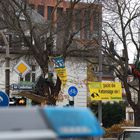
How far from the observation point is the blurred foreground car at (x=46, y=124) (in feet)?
8.90

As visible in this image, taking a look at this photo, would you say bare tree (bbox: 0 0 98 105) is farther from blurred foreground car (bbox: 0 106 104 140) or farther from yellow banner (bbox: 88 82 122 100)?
blurred foreground car (bbox: 0 106 104 140)

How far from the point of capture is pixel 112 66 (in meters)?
34.3

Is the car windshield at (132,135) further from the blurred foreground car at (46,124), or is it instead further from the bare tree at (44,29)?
the blurred foreground car at (46,124)

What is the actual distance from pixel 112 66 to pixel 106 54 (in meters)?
0.92

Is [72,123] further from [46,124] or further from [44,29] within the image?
[44,29]

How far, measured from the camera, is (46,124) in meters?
2.83

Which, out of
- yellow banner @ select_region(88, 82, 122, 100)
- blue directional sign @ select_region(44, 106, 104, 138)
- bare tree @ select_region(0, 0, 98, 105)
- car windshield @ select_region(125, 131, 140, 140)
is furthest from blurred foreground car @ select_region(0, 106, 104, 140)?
bare tree @ select_region(0, 0, 98, 105)

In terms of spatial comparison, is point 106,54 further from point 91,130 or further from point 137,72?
point 91,130

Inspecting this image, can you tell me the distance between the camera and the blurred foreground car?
8.90 feet

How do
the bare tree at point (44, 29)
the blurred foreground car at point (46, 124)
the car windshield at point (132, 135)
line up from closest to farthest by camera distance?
the blurred foreground car at point (46, 124) → the car windshield at point (132, 135) → the bare tree at point (44, 29)

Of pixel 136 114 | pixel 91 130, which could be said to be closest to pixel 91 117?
pixel 91 130

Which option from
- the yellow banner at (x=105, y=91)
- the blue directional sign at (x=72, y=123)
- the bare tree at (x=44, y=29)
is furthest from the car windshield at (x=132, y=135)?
the blue directional sign at (x=72, y=123)

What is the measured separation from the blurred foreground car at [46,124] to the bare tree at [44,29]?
973 inches

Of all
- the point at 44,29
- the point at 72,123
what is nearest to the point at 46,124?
the point at 72,123
